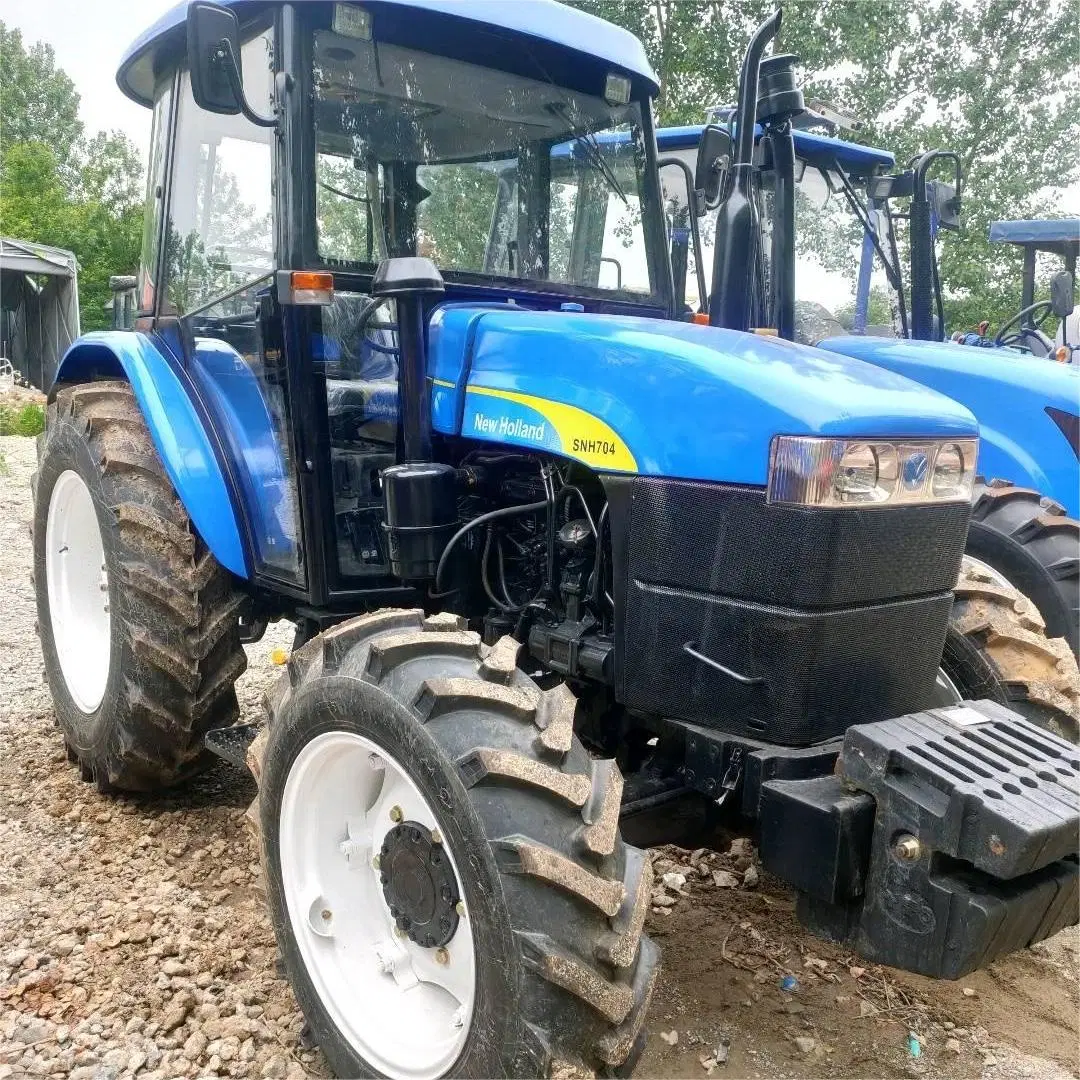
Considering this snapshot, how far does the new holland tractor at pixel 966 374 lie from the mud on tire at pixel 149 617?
1775mm

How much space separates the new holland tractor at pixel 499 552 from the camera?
1.88m

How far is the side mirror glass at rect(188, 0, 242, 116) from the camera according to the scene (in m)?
2.42

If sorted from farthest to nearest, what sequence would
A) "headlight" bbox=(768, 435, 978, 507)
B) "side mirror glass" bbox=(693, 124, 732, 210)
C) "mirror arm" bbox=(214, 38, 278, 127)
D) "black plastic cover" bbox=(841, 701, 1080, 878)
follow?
"side mirror glass" bbox=(693, 124, 732, 210) → "mirror arm" bbox=(214, 38, 278, 127) → "headlight" bbox=(768, 435, 978, 507) → "black plastic cover" bbox=(841, 701, 1080, 878)

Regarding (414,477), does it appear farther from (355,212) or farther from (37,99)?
(37,99)

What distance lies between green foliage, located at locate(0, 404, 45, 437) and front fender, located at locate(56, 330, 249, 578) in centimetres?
1161

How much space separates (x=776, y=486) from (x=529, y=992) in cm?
103

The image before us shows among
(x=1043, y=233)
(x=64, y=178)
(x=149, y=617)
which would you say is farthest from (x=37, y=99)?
(x=149, y=617)

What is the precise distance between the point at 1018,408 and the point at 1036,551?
952 mm

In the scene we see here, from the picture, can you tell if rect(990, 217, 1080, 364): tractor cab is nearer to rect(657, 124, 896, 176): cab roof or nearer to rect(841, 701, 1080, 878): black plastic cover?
rect(657, 124, 896, 176): cab roof

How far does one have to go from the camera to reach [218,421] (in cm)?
321

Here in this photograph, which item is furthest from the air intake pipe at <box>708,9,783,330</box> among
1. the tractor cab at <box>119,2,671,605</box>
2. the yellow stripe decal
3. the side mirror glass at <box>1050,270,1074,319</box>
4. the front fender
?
the side mirror glass at <box>1050,270,1074,319</box>

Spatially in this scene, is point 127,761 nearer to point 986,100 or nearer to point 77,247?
point 986,100

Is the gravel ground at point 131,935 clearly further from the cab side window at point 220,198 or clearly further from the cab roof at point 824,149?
the cab roof at point 824,149

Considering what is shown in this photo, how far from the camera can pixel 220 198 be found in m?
3.09
